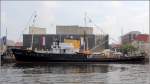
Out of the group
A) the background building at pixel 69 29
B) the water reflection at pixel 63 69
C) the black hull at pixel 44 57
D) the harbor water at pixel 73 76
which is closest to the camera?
the harbor water at pixel 73 76

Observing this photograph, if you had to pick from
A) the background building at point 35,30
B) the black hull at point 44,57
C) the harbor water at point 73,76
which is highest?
the background building at point 35,30

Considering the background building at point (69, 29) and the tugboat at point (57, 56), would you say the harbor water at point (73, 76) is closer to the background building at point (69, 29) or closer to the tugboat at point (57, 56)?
the tugboat at point (57, 56)

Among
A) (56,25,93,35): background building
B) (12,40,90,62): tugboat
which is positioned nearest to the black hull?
(12,40,90,62): tugboat

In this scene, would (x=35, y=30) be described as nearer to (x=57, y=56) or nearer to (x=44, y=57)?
(x=57, y=56)

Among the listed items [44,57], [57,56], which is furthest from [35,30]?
[44,57]

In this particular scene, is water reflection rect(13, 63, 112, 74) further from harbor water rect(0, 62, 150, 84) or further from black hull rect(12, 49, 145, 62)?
black hull rect(12, 49, 145, 62)

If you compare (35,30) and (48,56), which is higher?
(35,30)

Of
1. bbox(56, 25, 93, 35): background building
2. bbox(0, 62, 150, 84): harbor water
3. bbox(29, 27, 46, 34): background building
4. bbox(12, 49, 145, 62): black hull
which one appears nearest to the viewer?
bbox(0, 62, 150, 84): harbor water

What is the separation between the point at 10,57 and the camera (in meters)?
103

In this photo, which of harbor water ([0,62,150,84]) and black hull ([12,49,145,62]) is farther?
black hull ([12,49,145,62])

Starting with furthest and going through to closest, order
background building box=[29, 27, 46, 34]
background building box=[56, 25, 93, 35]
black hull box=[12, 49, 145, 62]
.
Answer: background building box=[56, 25, 93, 35] < background building box=[29, 27, 46, 34] < black hull box=[12, 49, 145, 62]

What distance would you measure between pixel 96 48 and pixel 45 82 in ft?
408

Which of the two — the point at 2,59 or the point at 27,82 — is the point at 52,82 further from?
the point at 2,59

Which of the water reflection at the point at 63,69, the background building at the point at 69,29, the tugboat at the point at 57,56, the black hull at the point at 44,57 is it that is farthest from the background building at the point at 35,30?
the water reflection at the point at 63,69
